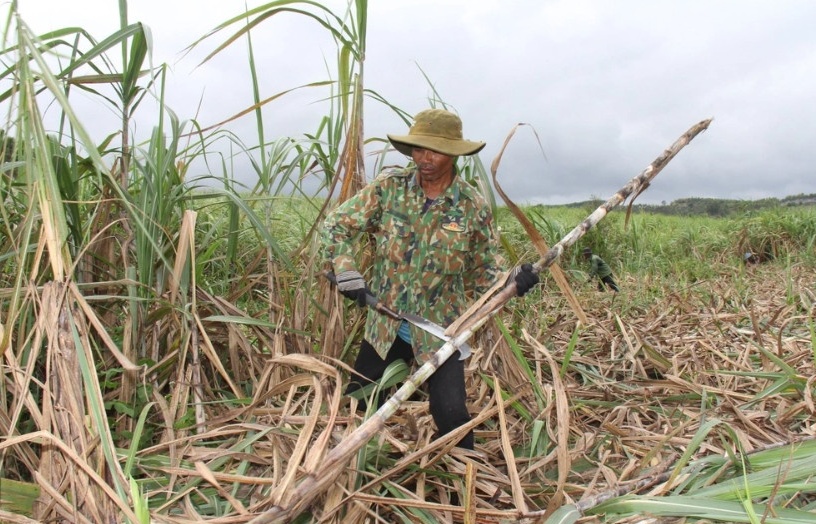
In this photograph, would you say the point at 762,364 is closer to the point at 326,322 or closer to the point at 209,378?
the point at 326,322

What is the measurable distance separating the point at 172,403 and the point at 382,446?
0.71 metres

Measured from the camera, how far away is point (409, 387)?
1.44 m

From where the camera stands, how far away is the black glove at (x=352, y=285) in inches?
83.8

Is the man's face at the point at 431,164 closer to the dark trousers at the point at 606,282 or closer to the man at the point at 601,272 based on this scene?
the dark trousers at the point at 606,282

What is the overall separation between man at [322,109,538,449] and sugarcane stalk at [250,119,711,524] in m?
0.53

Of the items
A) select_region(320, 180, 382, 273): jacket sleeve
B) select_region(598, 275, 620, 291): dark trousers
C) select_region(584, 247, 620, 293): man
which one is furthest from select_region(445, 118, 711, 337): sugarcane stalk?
select_region(584, 247, 620, 293): man

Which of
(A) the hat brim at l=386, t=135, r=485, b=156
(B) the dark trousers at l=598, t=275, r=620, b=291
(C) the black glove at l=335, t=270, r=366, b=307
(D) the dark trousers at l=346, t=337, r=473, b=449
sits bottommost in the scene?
(D) the dark trousers at l=346, t=337, r=473, b=449

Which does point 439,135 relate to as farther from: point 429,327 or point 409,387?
point 409,387

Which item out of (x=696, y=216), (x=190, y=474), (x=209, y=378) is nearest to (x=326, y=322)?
(x=209, y=378)

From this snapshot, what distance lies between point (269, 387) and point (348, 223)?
64 centimetres

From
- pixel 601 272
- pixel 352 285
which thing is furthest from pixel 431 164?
pixel 601 272

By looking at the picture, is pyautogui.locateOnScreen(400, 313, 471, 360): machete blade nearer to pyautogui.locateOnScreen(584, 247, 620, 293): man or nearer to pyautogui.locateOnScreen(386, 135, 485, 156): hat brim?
pyautogui.locateOnScreen(386, 135, 485, 156): hat brim

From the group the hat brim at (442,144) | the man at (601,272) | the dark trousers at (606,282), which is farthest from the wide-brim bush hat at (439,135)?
the man at (601,272)

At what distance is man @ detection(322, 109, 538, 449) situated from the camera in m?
2.16
